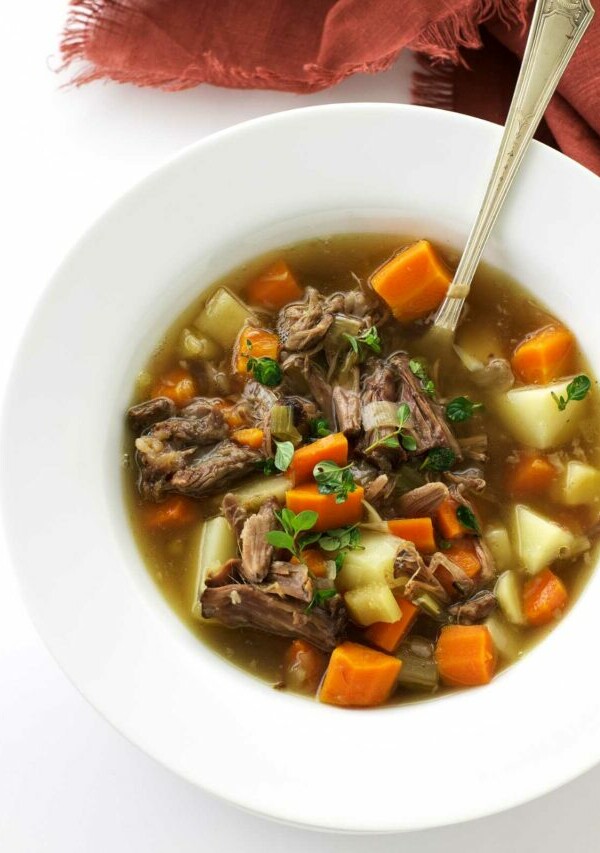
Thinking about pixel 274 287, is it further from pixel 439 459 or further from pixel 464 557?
pixel 464 557

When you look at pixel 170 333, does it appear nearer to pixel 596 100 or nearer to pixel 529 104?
pixel 529 104

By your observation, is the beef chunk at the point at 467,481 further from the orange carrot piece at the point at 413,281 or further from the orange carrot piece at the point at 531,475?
the orange carrot piece at the point at 413,281

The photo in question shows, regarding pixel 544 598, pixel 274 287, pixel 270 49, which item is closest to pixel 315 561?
pixel 544 598

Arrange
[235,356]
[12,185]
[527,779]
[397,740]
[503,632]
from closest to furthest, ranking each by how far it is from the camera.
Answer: [527,779] → [397,740] → [503,632] → [235,356] → [12,185]

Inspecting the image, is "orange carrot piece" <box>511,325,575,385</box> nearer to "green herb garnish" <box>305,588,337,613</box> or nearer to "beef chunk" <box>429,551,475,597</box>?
"beef chunk" <box>429,551,475,597</box>

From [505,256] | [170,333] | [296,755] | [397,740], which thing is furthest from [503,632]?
[170,333]

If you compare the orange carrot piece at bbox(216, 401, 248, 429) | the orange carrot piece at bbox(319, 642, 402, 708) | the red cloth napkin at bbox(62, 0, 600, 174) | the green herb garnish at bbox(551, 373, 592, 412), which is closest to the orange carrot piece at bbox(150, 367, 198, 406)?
the orange carrot piece at bbox(216, 401, 248, 429)

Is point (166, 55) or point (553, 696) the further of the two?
point (166, 55)
